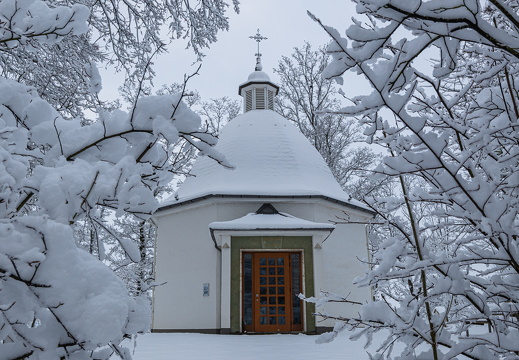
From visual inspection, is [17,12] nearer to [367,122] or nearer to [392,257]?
[367,122]

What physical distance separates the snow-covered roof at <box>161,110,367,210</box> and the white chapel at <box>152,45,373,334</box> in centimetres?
Answer: 4

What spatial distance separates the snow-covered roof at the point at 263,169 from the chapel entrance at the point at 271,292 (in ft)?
6.21

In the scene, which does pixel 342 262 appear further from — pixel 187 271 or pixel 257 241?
pixel 187 271

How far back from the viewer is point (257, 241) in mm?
11055

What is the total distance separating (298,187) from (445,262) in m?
11.0

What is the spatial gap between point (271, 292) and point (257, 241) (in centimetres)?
138

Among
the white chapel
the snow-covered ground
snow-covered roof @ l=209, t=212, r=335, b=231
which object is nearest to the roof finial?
the white chapel

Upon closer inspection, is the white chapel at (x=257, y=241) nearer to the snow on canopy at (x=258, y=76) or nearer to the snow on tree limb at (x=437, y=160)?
the snow on canopy at (x=258, y=76)

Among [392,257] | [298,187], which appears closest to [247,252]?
[298,187]

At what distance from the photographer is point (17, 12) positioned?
1.98 m

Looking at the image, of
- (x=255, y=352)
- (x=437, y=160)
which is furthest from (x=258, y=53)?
(x=437, y=160)

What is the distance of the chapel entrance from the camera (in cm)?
1105

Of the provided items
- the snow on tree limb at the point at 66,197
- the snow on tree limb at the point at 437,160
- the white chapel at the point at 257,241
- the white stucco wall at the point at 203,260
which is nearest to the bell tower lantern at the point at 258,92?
the white chapel at the point at 257,241

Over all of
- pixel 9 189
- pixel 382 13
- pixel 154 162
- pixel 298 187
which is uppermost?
pixel 298 187
